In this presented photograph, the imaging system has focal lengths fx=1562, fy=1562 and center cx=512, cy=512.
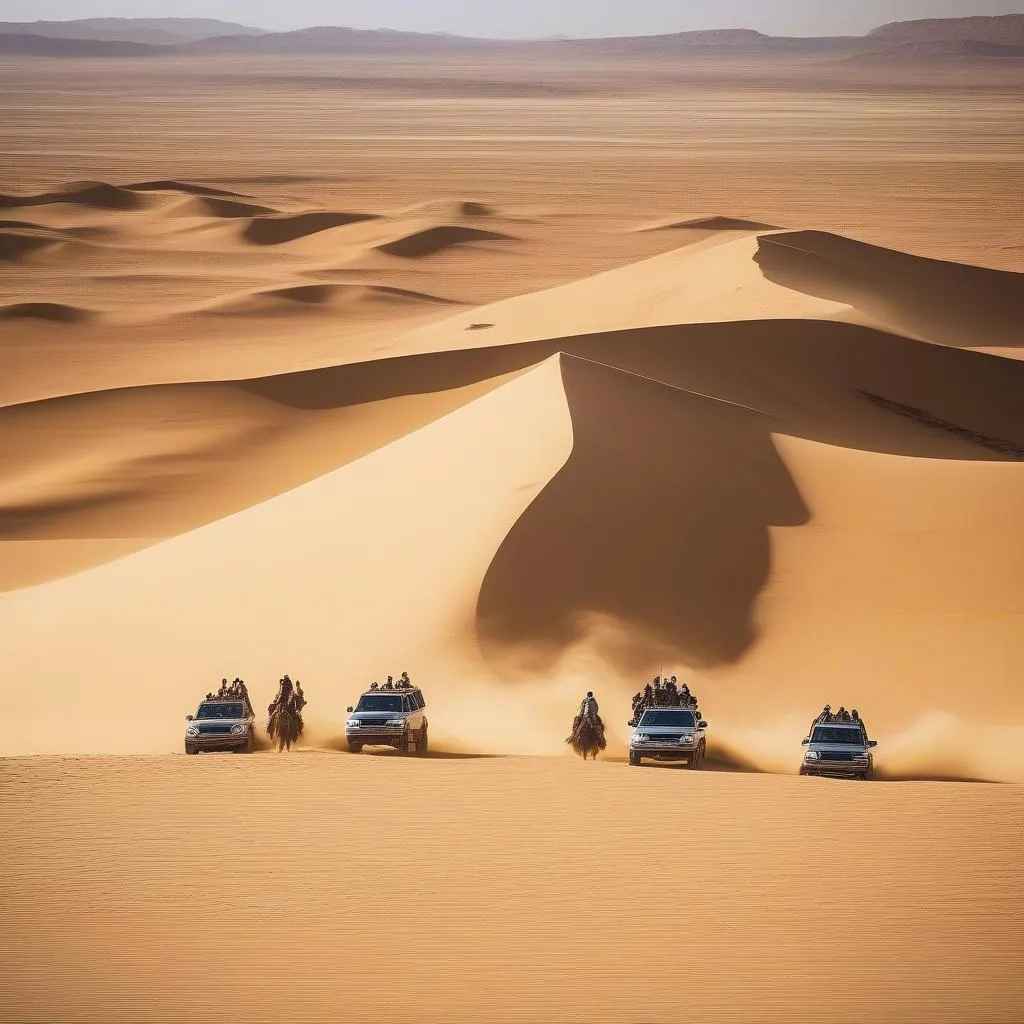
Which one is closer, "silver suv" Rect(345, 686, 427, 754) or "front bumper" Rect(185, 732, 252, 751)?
"silver suv" Rect(345, 686, 427, 754)

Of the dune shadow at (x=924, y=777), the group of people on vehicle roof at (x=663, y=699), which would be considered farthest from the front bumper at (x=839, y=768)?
the group of people on vehicle roof at (x=663, y=699)

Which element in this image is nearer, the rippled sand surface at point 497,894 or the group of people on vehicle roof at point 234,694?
the rippled sand surface at point 497,894

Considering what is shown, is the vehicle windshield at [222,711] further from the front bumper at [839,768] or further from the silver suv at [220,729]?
the front bumper at [839,768]

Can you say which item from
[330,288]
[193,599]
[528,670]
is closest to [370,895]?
[528,670]

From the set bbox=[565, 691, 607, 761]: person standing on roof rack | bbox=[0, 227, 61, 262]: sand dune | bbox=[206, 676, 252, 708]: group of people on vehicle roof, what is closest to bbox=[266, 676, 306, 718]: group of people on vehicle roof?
bbox=[206, 676, 252, 708]: group of people on vehicle roof

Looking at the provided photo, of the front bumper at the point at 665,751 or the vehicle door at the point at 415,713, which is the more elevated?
the vehicle door at the point at 415,713

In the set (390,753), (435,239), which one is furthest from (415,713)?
(435,239)

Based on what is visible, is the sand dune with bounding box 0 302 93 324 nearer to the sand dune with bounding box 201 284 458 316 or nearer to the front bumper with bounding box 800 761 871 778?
the sand dune with bounding box 201 284 458 316
